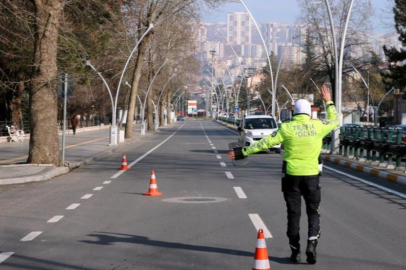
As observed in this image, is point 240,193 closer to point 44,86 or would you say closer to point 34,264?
point 34,264

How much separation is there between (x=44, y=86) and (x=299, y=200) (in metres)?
14.6

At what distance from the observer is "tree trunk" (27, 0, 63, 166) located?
21.0m

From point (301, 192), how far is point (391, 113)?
106 meters

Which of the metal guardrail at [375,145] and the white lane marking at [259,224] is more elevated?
the metal guardrail at [375,145]

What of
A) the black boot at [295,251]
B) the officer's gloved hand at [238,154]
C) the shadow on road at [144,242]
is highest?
the officer's gloved hand at [238,154]

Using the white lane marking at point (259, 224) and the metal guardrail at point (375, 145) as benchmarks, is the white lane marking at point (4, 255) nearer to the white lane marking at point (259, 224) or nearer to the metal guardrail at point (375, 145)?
the white lane marking at point (259, 224)

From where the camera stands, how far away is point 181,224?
10719 mm

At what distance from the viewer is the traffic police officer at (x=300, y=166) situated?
7918 millimetres

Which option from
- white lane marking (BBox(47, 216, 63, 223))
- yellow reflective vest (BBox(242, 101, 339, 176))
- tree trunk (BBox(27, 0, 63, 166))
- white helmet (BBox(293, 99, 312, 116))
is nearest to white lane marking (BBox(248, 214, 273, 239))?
yellow reflective vest (BBox(242, 101, 339, 176))

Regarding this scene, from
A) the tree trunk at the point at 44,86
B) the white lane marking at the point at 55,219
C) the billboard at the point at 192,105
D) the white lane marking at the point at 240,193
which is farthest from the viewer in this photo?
the billboard at the point at 192,105

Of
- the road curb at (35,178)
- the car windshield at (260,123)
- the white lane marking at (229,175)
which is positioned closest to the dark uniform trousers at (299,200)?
the road curb at (35,178)

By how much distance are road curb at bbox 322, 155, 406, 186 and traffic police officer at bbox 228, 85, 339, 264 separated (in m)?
10.1

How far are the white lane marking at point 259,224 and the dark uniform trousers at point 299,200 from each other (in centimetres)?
156

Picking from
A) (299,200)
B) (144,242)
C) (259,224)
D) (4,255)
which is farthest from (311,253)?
(4,255)
